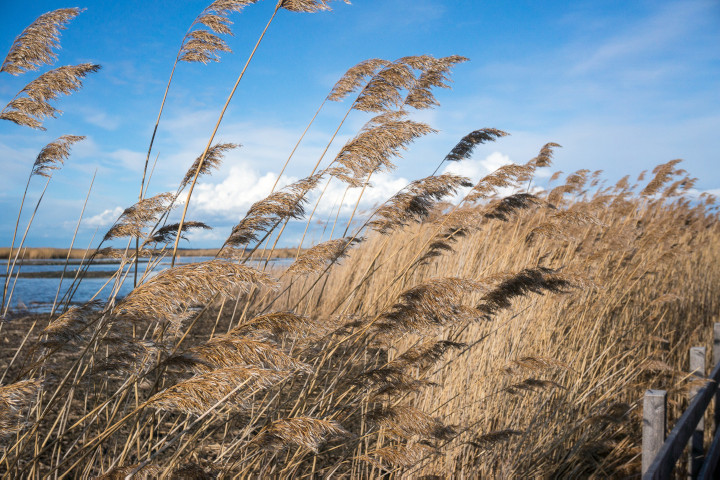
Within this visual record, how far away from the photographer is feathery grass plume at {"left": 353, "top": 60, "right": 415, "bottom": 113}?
10.6ft

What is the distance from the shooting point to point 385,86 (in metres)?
3.27

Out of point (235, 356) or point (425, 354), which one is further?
point (425, 354)

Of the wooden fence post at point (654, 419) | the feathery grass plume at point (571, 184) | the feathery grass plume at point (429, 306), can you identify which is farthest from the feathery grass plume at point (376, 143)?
the feathery grass plume at point (571, 184)

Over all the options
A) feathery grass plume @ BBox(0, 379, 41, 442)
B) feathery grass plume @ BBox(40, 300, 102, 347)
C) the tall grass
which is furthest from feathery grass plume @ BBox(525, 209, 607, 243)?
feathery grass plume @ BBox(0, 379, 41, 442)

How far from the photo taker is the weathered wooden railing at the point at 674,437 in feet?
6.88

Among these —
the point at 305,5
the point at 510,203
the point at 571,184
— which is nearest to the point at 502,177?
→ the point at 510,203

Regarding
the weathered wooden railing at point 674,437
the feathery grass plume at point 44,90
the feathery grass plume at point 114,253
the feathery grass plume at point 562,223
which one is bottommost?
the weathered wooden railing at point 674,437

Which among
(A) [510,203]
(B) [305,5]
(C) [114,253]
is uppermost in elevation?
(B) [305,5]

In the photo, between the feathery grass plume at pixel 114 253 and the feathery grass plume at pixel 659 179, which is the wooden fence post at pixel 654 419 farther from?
the feathery grass plume at pixel 659 179

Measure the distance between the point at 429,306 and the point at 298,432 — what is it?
2.58ft

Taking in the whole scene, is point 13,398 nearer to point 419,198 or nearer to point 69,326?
point 69,326

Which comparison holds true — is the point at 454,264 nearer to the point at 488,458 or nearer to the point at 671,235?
the point at 488,458

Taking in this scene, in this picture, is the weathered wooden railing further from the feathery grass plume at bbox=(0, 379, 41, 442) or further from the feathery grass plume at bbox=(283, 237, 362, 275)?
the feathery grass plume at bbox=(0, 379, 41, 442)

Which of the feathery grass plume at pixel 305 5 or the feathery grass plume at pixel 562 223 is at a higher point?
the feathery grass plume at pixel 305 5
